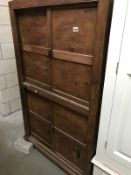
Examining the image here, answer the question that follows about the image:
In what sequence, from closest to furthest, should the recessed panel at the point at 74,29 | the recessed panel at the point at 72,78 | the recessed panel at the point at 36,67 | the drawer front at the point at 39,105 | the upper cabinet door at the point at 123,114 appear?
1. the upper cabinet door at the point at 123,114
2. the recessed panel at the point at 74,29
3. the recessed panel at the point at 72,78
4. the recessed panel at the point at 36,67
5. the drawer front at the point at 39,105

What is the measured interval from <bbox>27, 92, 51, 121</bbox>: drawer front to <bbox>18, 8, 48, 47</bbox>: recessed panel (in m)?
0.54

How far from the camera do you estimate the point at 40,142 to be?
1.79 m

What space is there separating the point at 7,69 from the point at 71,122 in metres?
1.48

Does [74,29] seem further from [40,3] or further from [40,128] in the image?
[40,128]

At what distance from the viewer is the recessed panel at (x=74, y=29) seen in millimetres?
946

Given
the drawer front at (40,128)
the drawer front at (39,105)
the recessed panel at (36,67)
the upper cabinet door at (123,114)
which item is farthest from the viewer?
the drawer front at (40,128)

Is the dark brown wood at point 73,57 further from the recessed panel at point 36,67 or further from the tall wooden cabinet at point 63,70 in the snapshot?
the recessed panel at point 36,67

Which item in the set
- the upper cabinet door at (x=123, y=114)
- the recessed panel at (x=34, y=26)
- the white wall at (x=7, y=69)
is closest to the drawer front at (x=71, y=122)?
the upper cabinet door at (x=123, y=114)

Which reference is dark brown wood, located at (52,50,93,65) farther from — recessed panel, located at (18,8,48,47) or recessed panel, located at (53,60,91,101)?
recessed panel, located at (18,8,48,47)

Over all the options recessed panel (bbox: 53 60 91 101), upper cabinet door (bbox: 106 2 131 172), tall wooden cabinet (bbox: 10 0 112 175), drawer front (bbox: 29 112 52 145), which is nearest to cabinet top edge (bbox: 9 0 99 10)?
tall wooden cabinet (bbox: 10 0 112 175)

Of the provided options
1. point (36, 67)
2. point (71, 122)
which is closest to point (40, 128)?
point (71, 122)

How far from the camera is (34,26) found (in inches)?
51.1

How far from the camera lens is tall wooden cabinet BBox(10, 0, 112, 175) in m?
0.96

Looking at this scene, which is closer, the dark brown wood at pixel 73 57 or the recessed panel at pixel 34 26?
the dark brown wood at pixel 73 57
